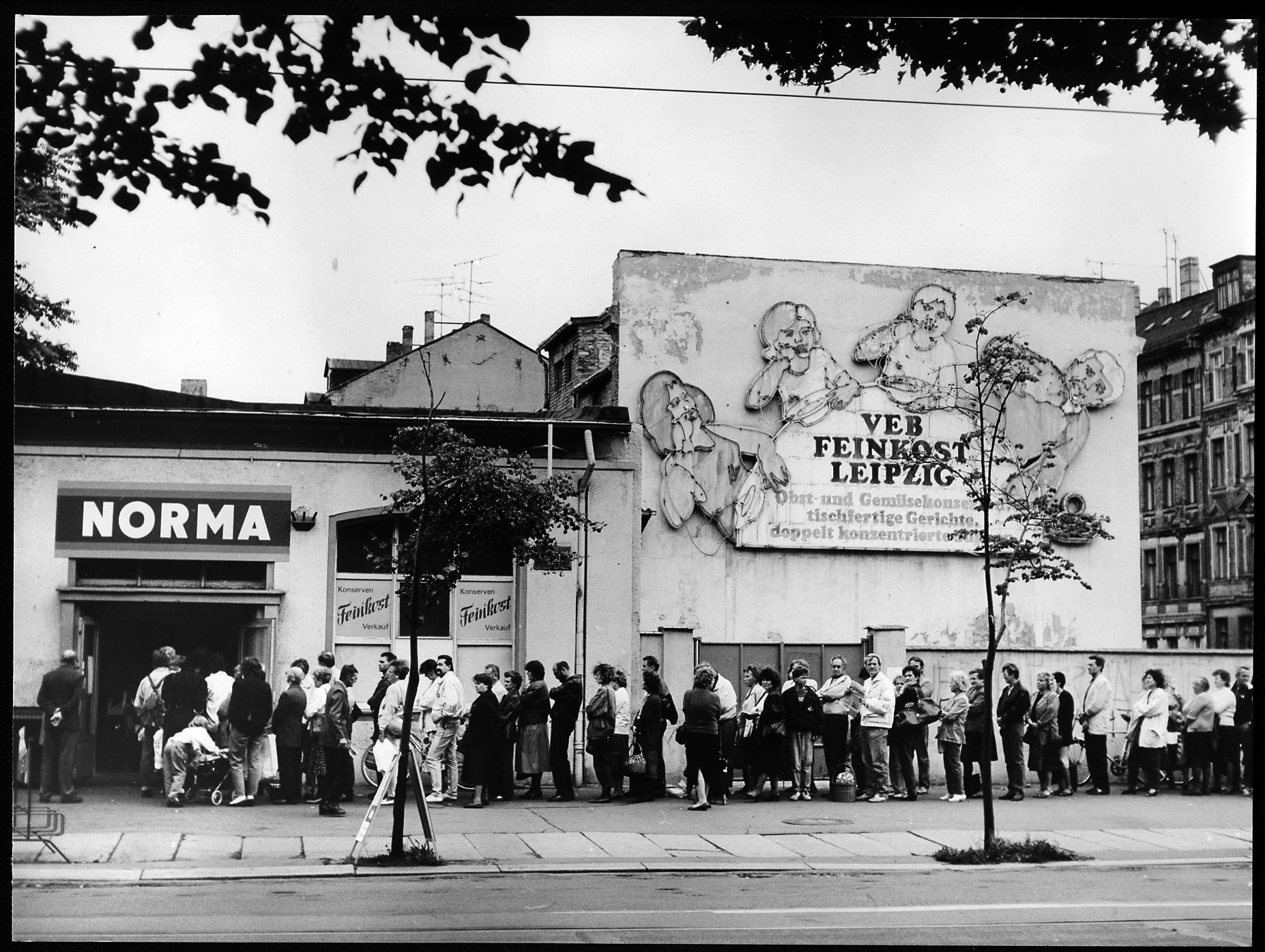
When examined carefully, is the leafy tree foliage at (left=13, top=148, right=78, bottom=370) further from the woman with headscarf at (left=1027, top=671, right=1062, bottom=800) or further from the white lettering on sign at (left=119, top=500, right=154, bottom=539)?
the woman with headscarf at (left=1027, top=671, right=1062, bottom=800)

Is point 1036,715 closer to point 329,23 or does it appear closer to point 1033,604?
point 1033,604

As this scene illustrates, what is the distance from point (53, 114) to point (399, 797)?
676 cm

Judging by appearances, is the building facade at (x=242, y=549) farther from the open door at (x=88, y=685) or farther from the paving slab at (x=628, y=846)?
the paving slab at (x=628, y=846)

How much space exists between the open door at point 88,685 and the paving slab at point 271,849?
5.61 meters

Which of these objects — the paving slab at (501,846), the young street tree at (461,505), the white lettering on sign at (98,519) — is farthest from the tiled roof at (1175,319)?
the paving slab at (501,846)

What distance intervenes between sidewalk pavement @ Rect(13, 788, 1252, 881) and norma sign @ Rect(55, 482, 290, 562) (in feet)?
10.4

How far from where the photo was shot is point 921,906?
10539 mm

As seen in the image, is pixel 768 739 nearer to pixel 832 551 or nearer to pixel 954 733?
pixel 954 733

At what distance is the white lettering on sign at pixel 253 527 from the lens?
18828 millimetres

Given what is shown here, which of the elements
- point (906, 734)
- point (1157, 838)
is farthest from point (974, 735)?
point (1157, 838)

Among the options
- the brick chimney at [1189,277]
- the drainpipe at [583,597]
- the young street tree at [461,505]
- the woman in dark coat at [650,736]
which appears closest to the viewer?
the young street tree at [461,505]

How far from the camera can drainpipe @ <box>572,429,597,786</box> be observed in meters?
19.3

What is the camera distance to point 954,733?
17.4 m

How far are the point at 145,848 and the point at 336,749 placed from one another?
3082 mm
